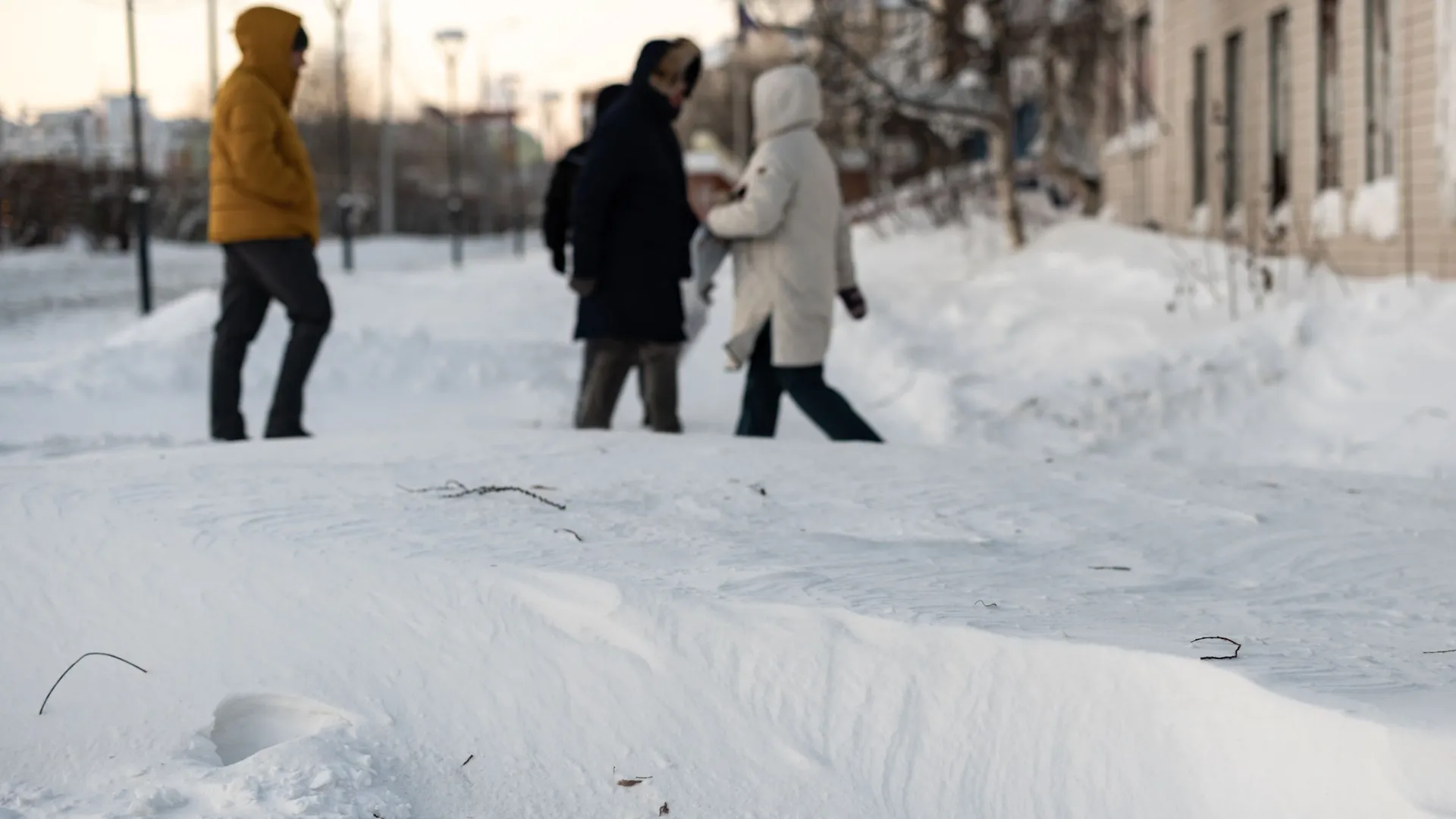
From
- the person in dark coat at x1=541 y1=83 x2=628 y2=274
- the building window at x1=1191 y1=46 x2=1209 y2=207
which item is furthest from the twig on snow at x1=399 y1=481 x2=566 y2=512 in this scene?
the building window at x1=1191 y1=46 x2=1209 y2=207

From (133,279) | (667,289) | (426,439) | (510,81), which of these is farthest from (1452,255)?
(510,81)

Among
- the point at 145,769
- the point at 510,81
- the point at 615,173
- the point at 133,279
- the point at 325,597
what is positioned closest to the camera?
the point at 145,769

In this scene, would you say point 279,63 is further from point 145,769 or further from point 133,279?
point 133,279

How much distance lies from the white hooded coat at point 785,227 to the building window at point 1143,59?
1354 centimetres

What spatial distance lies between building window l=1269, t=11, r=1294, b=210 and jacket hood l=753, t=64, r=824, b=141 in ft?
27.8

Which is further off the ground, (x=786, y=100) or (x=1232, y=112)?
(x=1232, y=112)

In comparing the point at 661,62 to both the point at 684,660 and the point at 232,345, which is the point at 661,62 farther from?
the point at 684,660

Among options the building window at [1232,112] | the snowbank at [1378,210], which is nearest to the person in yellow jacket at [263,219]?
the snowbank at [1378,210]

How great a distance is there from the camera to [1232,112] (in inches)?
591

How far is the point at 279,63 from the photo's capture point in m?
6.25

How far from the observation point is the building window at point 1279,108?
1309 cm

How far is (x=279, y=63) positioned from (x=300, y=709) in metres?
4.14

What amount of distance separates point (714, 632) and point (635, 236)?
3.18 meters

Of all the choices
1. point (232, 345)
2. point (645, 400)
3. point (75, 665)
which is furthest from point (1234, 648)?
point (232, 345)
